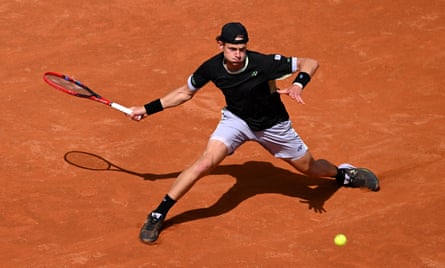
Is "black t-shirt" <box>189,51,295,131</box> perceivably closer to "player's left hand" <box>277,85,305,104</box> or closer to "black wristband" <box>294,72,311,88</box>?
"black wristband" <box>294,72,311,88</box>

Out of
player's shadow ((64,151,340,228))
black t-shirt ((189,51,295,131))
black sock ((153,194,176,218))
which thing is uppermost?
black t-shirt ((189,51,295,131))

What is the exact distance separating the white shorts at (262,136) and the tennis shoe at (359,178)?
2.66 feet

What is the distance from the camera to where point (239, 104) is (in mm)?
8641

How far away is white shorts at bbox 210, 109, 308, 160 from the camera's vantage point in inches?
342

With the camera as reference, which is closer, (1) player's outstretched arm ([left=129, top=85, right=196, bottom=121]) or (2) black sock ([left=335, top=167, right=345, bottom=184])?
(1) player's outstretched arm ([left=129, top=85, right=196, bottom=121])

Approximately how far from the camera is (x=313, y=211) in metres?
9.09

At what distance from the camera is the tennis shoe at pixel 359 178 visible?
943 cm

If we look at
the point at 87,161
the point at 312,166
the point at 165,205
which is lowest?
the point at 87,161

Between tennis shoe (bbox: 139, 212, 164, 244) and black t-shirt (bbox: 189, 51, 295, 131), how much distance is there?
53.3 inches

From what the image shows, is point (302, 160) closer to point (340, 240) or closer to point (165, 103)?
point (340, 240)

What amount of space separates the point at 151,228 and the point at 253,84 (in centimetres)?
178

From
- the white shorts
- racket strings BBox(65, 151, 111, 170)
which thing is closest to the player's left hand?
the white shorts

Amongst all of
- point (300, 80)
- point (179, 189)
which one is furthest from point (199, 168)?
point (300, 80)

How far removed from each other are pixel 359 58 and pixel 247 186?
4.06 m
